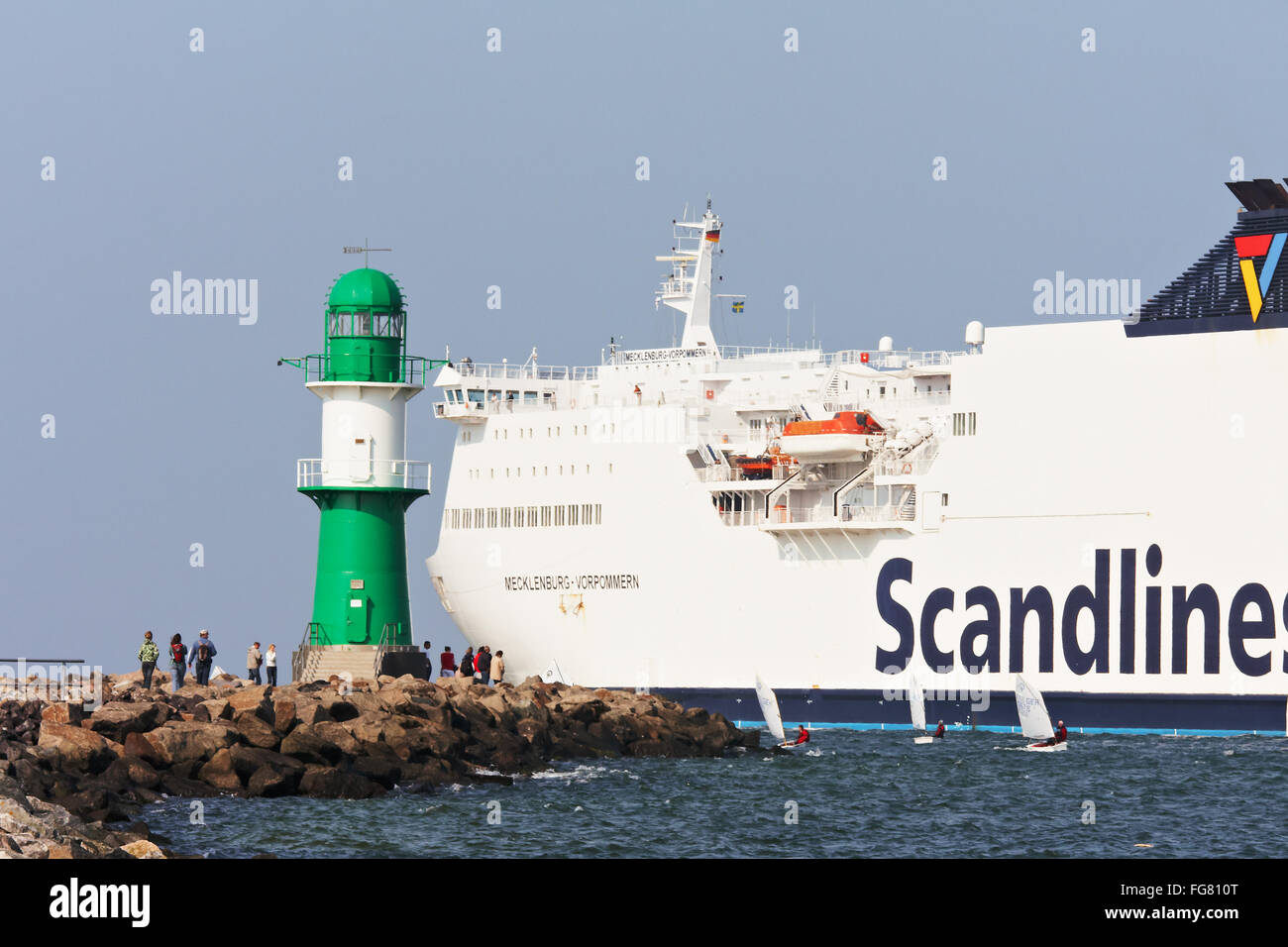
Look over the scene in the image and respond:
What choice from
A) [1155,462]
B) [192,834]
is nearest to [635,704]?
[1155,462]

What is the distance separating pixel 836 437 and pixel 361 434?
8.31m

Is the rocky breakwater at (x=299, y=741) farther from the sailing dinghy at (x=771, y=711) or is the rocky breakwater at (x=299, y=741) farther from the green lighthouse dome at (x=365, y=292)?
the green lighthouse dome at (x=365, y=292)

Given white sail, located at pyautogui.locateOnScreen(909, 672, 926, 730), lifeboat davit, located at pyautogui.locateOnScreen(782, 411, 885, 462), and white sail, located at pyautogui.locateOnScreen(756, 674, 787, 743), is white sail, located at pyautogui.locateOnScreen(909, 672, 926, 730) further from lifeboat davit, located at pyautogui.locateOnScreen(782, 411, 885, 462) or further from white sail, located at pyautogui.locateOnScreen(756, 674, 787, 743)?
lifeboat davit, located at pyautogui.locateOnScreen(782, 411, 885, 462)

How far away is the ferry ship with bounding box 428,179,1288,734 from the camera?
1169 inches

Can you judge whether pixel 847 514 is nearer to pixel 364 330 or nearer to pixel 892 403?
pixel 892 403

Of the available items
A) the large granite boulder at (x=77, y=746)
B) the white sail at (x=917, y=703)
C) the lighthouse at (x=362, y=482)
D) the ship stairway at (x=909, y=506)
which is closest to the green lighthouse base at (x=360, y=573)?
the lighthouse at (x=362, y=482)

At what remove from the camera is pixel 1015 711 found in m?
31.8

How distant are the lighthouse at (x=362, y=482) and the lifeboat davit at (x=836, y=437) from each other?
656 centimetres

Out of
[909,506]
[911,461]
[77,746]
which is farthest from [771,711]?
A: [77,746]

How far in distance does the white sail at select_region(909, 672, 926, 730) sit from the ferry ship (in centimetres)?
24

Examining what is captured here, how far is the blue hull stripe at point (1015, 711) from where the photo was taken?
29359 millimetres
